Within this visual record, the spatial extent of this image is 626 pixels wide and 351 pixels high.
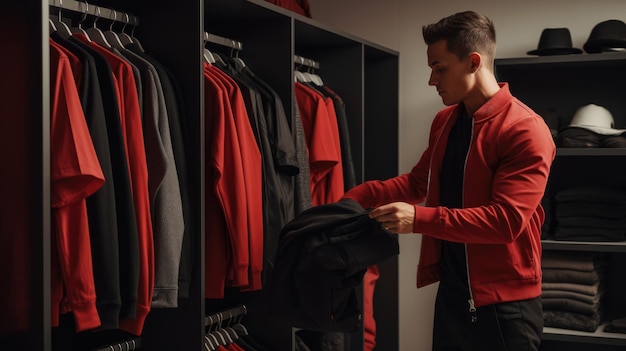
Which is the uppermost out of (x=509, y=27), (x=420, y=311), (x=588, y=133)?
(x=509, y=27)

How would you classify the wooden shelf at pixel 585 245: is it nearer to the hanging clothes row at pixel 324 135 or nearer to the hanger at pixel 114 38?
the hanging clothes row at pixel 324 135

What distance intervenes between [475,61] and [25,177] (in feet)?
4.52

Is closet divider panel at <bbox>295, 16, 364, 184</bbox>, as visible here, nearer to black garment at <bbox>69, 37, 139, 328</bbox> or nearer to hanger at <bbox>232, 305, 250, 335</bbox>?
hanger at <bbox>232, 305, 250, 335</bbox>

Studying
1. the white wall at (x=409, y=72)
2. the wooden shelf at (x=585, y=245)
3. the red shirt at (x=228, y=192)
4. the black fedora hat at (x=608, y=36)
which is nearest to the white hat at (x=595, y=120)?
the black fedora hat at (x=608, y=36)

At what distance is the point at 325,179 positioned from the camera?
3.43 meters

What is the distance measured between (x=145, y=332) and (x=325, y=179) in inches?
46.1

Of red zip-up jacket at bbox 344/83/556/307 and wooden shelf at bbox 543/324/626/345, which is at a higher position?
red zip-up jacket at bbox 344/83/556/307

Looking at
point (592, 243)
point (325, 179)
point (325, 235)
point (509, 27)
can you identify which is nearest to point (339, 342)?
point (325, 179)

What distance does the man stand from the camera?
230cm

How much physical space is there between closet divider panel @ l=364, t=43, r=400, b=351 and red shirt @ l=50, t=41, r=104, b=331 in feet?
7.82

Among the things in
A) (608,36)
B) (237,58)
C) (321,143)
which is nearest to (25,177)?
(237,58)

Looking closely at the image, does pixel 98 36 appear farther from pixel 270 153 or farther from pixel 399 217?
pixel 399 217

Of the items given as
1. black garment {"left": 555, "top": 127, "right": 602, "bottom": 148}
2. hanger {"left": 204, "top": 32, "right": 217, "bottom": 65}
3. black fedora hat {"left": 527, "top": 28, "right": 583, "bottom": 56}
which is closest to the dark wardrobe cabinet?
hanger {"left": 204, "top": 32, "right": 217, "bottom": 65}

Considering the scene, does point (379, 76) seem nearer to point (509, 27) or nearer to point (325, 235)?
point (509, 27)
